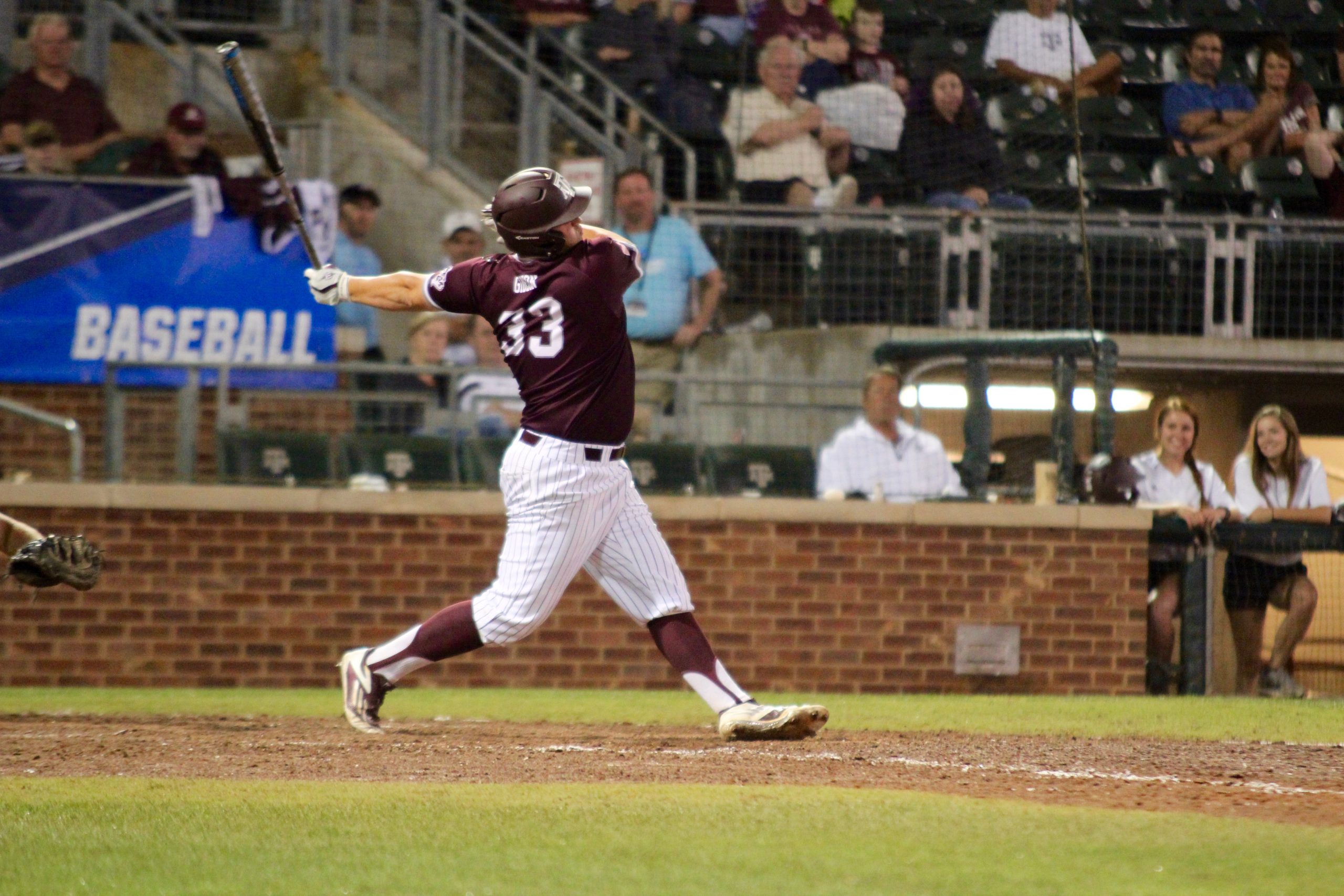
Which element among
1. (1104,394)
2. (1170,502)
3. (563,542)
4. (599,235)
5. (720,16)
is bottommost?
(563,542)

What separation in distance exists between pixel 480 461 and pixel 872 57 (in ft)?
16.0

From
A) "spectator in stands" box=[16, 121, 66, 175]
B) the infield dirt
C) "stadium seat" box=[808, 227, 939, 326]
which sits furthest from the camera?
"stadium seat" box=[808, 227, 939, 326]

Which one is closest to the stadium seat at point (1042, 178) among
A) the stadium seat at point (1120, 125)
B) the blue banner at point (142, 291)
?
the stadium seat at point (1120, 125)

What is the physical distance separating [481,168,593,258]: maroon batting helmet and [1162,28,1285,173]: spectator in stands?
8.19 metres

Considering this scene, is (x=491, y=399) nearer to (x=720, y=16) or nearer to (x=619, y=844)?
(x=720, y=16)

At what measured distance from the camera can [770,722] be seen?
19.4ft

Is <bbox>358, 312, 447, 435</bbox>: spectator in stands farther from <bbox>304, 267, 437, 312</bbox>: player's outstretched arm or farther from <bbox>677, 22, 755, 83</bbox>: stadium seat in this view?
<bbox>304, 267, 437, 312</bbox>: player's outstretched arm

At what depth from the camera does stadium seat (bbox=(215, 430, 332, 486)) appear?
362 inches

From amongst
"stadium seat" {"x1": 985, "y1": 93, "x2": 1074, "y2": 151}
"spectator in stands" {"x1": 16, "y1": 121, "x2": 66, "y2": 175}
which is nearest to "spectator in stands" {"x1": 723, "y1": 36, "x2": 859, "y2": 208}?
"stadium seat" {"x1": 985, "y1": 93, "x2": 1074, "y2": 151}

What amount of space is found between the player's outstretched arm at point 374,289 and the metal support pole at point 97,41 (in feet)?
19.9

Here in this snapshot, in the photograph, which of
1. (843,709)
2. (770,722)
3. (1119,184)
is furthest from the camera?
(1119,184)

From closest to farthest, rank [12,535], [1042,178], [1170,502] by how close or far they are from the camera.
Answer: [12,535] < [1170,502] < [1042,178]

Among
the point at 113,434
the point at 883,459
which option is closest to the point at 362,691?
the point at 113,434

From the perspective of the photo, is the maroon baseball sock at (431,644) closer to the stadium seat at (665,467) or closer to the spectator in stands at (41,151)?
the stadium seat at (665,467)
